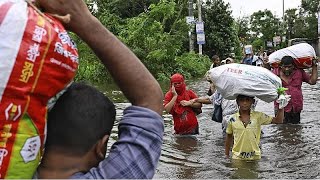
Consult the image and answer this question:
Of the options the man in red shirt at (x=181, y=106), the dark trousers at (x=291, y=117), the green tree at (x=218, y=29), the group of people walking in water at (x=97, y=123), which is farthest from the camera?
the green tree at (x=218, y=29)

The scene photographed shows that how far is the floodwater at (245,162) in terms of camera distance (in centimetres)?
567

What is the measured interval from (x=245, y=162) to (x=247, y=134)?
12.6 inches

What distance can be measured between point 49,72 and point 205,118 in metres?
8.92

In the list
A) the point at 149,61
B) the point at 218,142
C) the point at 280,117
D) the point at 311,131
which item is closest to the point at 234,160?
the point at 280,117

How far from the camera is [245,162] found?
19.0 feet

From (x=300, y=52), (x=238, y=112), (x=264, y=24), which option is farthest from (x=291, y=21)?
(x=238, y=112)

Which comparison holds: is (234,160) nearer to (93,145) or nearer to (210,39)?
(93,145)

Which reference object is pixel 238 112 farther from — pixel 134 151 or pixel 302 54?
pixel 134 151

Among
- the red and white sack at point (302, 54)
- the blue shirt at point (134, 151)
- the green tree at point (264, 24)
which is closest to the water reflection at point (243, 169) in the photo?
the red and white sack at point (302, 54)

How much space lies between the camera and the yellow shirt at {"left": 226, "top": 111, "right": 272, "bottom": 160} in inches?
225

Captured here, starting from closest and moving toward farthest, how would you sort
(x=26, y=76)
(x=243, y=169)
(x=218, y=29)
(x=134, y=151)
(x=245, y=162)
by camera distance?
1. (x=26, y=76)
2. (x=134, y=151)
3. (x=243, y=169)
4. (x=245, y=162)
5. (x=218, y=29)

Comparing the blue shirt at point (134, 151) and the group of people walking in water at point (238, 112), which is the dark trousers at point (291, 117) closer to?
the group of people walking in water at point (238, 112)

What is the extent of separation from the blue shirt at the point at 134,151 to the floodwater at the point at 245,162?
393 centimetres

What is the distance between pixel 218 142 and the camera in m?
7.75
